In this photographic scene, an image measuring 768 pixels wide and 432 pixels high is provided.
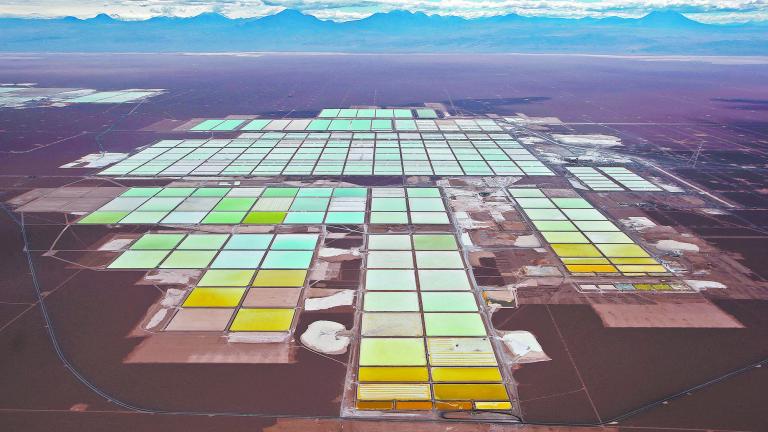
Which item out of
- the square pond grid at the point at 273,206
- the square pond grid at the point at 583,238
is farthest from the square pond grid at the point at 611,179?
the square pond grid at the point at 273,206

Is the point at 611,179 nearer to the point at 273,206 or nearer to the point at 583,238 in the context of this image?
the point at 583,238

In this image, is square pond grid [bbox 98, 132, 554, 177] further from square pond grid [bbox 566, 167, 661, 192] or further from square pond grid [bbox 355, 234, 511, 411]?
square pond grid [bbox 355, 234, 511, 411]

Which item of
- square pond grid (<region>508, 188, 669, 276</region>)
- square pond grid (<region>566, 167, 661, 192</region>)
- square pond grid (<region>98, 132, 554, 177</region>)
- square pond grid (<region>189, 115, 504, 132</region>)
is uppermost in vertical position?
square pond grid (<region>189, 115, 504, 132</region>)

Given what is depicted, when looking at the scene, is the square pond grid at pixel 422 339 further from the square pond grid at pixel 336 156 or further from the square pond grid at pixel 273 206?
the square pond grid at pixel 336 156

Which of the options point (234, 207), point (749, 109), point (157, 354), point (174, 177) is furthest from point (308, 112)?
point (749, 109)

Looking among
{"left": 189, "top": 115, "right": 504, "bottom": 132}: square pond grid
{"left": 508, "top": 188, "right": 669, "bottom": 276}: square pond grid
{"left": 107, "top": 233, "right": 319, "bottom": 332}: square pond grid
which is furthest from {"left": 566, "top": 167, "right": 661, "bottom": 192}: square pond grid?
{"left": 107, "top": 233, "right": 319, "bottom": 332}: square pond grid
